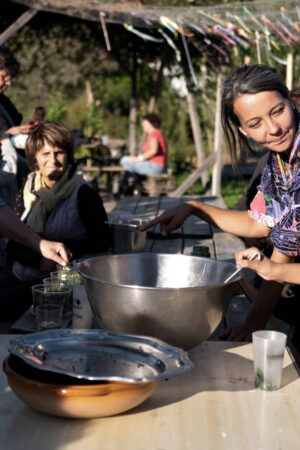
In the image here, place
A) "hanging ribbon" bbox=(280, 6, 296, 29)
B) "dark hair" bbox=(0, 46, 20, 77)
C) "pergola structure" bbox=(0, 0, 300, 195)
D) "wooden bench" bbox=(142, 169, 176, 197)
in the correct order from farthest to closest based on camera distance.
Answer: "wooden bench" bbox=(142, 169, 176, 197)
"pergola structure" bbox=(0, 0, 300, 195)
"hanging ribbon" bbox=(280, 6, 296, 29)
"dark hair" bbox=(0, 46, 20, 77)

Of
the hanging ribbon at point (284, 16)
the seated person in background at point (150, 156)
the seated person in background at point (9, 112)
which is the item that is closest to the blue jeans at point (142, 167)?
the seated person in background at point (150, 156)

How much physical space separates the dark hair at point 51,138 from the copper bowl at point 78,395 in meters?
2.26

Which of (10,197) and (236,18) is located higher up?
(236,18)

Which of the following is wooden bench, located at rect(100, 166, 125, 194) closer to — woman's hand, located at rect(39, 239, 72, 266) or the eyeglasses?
the eyeglasses

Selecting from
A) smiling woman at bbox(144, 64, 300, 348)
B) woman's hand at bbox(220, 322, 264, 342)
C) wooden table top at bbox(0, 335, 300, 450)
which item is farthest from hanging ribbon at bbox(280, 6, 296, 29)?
wooden table top at bbox(0, 335, 300, 450)

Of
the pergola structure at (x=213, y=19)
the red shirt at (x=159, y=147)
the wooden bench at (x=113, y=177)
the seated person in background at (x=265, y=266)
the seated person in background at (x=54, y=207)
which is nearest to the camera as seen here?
the seated person in background at (x=265, y=266)

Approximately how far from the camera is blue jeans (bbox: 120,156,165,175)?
924cm

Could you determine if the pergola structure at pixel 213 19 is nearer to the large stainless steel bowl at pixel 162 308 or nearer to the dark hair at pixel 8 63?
the dark hair at pixel 8 63

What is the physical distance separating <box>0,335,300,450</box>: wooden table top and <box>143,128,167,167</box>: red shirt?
7.63 meters

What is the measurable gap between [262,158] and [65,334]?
101 inches

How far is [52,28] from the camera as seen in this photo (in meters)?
11.0

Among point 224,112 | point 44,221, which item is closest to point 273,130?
point 224,112

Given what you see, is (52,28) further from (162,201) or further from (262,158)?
(262,158)

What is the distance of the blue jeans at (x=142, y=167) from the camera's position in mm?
9242
